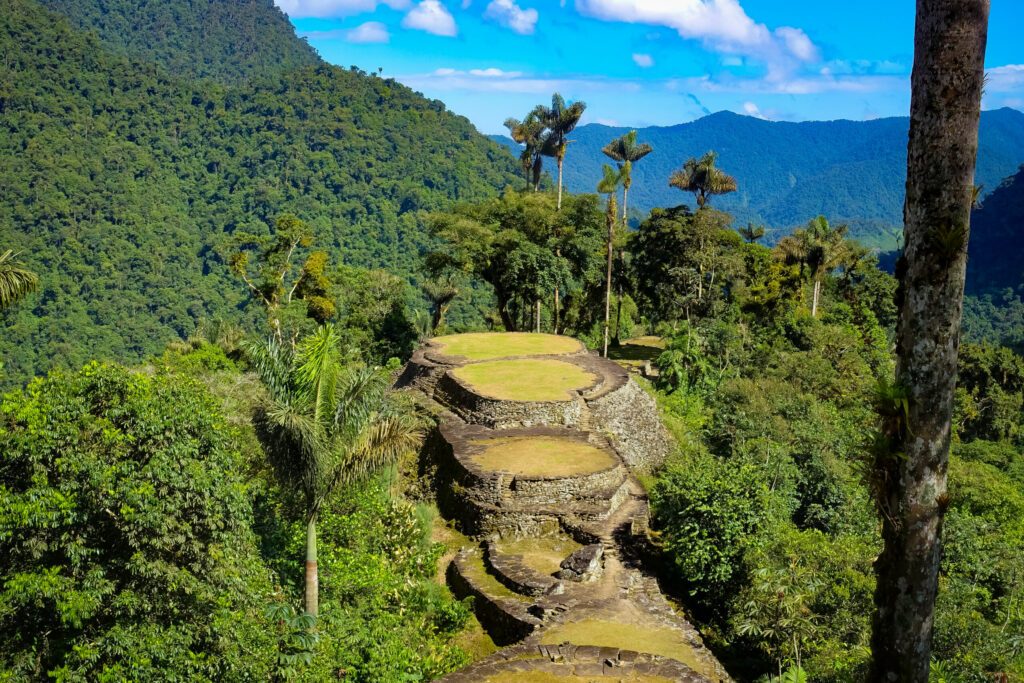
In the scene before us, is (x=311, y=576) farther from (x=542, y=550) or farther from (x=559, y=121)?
(x=559, y=121)

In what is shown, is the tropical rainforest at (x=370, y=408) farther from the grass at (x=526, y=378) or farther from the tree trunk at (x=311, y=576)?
the grass at (x=526, y=378)

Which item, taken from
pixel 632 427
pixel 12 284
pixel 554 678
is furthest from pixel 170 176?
pixel 554 678

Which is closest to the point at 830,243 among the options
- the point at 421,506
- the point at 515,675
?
the point at 421,506

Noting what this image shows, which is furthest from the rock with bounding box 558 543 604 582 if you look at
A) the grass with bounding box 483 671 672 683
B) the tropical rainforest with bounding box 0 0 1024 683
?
the grass with bounding box 483 671 672 683

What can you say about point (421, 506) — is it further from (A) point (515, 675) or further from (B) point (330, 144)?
(B) point (330, 144)

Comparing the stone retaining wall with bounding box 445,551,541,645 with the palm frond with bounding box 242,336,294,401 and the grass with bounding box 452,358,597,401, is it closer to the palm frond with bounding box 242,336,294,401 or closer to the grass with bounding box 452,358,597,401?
the palm frond with bounding box 242,336,294,401
